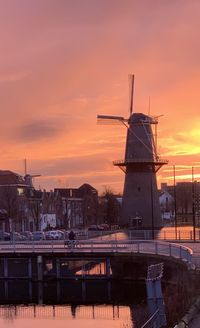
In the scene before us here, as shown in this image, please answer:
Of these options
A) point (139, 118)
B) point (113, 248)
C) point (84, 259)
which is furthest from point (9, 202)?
point (113, 248)

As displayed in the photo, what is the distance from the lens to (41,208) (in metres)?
124

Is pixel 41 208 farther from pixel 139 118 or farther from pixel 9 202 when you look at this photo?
pixel 139 118

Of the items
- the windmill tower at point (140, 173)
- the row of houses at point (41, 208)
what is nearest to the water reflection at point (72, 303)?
the windmill tower at point (140, 173)

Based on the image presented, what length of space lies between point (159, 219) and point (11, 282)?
47146 millimetres

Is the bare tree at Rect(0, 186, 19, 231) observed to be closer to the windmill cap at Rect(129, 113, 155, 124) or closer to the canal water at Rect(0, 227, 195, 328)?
the windmill cap at Rect(129, 113, 155, 124)

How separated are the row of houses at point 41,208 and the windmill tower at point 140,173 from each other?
2188 cm

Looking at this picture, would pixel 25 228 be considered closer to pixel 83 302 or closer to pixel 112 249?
pixel 112 249

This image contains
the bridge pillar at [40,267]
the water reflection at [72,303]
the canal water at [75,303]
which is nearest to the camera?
the canal water at [75,303]

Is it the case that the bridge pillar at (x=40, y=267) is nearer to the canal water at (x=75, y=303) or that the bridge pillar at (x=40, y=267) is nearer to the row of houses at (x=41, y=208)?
the canal water at (x=75, y=303)

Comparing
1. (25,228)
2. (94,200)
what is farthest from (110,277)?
(94,200)

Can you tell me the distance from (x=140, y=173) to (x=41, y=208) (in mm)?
32978

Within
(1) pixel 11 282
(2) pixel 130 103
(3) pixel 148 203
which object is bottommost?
(1) pixel 11 282

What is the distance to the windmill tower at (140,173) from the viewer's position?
318 feet

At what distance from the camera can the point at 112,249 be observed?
55.0 m
